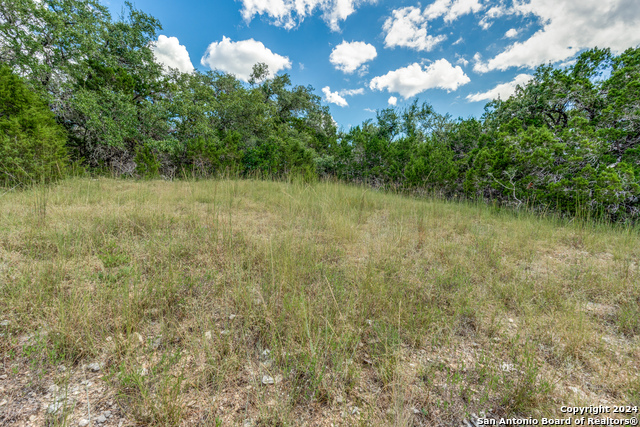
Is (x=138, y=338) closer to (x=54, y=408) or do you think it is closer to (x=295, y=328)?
(x=54, y=408)

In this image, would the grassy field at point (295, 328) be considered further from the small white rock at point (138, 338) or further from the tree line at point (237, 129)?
the tree line at point (237, 129)

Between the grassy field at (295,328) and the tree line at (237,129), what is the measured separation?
3.18 meters

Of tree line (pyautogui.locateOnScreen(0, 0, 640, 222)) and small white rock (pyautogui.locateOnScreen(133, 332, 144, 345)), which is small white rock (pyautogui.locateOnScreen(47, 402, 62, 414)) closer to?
small white rock (pyautogui.locateOnScreen(133, 332, 144, 345))

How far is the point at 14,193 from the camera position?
426 cm

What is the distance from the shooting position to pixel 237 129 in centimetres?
1132

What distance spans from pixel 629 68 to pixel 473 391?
8.89 metres

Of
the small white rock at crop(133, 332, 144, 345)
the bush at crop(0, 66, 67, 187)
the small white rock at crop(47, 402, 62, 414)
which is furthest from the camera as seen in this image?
the bush at crop(0, 66, 67, 187)

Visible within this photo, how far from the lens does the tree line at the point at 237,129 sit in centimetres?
515

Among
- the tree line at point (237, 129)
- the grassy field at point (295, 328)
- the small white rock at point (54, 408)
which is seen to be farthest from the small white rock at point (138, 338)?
the tree line at point (237, 129)

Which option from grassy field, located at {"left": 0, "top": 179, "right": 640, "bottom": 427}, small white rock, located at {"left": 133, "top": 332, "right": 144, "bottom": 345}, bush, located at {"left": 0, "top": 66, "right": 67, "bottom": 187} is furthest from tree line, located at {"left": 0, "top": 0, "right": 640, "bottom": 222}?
small white rock, located at {"left": 133, "top": 332, "right": 144, "bottom": 345}

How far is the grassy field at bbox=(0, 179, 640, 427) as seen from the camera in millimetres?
1199

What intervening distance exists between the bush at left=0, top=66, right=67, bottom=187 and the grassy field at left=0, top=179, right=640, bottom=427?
2.78 metres

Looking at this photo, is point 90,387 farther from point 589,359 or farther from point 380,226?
point 380,226

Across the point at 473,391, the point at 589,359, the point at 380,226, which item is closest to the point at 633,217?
the point at 380,226
